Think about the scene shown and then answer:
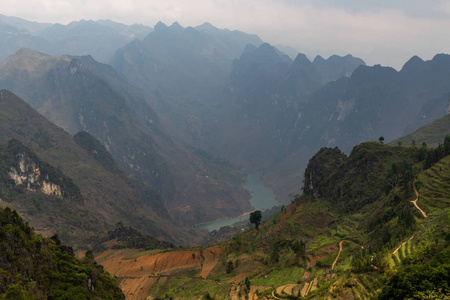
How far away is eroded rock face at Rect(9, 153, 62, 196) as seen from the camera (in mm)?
154150

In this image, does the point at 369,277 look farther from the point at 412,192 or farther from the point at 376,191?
the point at 376,191

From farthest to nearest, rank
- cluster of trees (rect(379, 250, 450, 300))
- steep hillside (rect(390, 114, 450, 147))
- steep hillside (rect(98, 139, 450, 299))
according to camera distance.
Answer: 1. steep hillside (rect(390, 114, 450, 147))
2. steep hillside (rect(98, 139, 450, 299))
3. cluster of trees (rect(379, 250, 450, 300))

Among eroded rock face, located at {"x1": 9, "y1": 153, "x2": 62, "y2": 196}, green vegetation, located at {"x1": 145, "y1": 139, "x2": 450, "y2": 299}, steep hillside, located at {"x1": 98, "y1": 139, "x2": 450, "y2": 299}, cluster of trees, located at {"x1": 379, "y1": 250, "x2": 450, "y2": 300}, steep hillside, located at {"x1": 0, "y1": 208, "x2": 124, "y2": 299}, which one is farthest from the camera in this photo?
eroded rock face, located at {"x1": 9, "y1": 153, "x2": 62, "y2": 196}

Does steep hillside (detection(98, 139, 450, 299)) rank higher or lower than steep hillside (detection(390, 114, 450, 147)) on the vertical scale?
lower

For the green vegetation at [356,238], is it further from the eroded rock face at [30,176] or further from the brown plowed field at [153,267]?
the eroded rock face at [30,176]

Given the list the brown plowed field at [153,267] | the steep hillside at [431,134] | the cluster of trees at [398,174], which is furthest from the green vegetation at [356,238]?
the steep hillside at [431,134]

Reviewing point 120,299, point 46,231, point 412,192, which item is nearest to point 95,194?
point 46,231

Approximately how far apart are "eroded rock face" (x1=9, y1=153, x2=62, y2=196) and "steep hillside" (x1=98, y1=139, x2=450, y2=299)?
59482 mm

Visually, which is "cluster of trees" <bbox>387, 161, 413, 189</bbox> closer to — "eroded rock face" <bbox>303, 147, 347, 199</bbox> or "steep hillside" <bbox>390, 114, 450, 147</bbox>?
"eroded rock face" <bbox>303, 147, 347, 199</bbox>

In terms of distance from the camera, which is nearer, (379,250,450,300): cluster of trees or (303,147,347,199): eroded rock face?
(379,250,450,300): cluster of trees

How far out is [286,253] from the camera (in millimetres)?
78500

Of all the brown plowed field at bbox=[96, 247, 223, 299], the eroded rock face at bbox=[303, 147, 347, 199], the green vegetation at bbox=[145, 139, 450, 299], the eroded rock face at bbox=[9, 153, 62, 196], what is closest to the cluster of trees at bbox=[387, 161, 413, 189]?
the green vegetation at bbox=[145, 139, 450, 299]

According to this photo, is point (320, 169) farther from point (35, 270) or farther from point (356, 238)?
point (35, 270)

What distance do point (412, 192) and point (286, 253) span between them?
29624 millimetres
